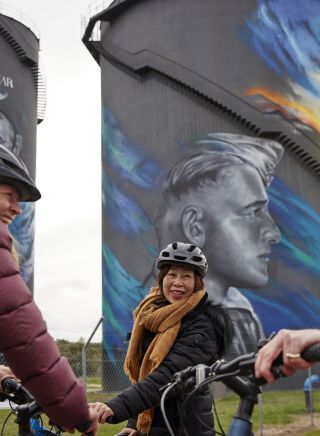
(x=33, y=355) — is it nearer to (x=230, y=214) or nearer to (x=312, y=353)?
(x=312, y=353)

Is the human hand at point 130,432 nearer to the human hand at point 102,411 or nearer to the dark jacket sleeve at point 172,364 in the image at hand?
the dark jacket sleeve at point 172,364

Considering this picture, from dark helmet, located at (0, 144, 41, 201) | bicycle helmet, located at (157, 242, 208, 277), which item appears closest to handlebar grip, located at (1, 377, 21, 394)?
dark helmet, located at (0, 144, 41, 201)

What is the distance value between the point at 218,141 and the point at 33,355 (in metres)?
22.4

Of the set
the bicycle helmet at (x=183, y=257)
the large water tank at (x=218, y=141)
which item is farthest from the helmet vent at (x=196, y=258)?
the large water tank at (x=218, y=141)

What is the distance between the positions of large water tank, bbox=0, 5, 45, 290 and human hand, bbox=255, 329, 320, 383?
27.9m

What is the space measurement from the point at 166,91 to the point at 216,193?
5299 mm

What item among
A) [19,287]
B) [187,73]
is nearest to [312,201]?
[187,73]

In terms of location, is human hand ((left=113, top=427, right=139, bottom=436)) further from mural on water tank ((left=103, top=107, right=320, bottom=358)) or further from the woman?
mural on water tank ((left=103, top=107, right=320, bottom=358))

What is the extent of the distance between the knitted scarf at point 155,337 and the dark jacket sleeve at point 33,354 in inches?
44.5

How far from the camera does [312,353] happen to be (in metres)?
1.68

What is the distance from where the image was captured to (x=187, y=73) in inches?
971

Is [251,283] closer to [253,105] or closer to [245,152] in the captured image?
[245,152]

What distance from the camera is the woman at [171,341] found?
10.0ft

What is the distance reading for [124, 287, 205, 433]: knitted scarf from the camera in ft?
10.7
